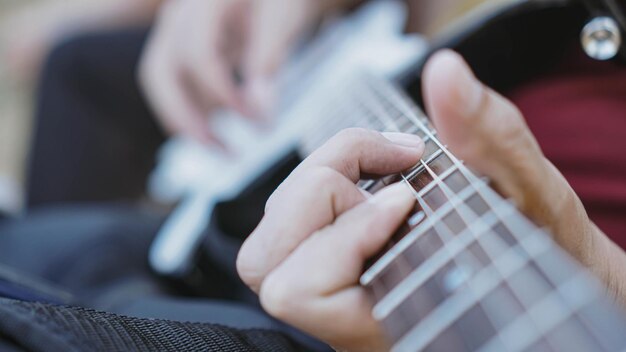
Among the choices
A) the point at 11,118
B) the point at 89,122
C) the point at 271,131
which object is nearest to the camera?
the point at 271,131

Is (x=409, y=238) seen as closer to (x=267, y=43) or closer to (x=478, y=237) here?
(x=478, y=237)

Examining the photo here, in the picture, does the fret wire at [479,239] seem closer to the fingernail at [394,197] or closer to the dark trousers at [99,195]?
the fingernail at [394,197]

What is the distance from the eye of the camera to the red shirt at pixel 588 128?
1.65 feet

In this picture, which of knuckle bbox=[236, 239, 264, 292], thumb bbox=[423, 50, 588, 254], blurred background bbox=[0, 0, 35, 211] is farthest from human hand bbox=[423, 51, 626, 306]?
blurred background bbox=[0, 0, 35, 211]

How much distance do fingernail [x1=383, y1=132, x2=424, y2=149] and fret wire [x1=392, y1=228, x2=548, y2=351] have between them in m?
0.09

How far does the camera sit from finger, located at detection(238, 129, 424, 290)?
0.29 m

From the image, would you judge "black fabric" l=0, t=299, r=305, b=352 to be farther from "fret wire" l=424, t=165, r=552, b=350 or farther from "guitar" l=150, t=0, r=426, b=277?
"guitar" l=150, t=0, r=426, b=277

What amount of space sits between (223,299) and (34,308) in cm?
36

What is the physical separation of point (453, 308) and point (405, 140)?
107mm

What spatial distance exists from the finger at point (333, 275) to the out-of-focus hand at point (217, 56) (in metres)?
0.46

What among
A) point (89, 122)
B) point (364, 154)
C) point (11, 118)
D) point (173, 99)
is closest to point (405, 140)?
point (364, 154)

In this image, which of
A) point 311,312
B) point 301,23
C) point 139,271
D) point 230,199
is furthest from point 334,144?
point 301,23

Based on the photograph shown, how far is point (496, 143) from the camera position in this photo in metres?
0.28

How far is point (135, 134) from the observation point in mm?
956
